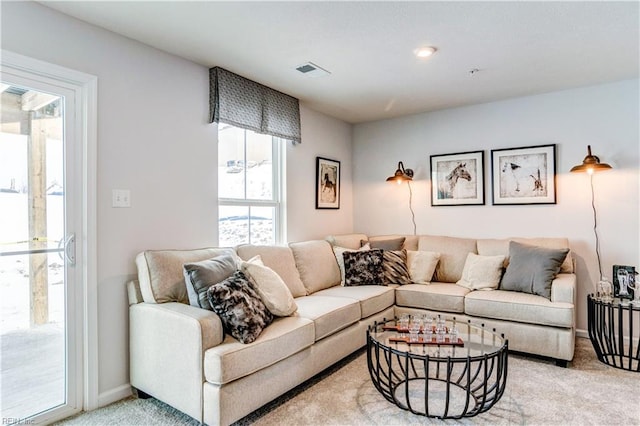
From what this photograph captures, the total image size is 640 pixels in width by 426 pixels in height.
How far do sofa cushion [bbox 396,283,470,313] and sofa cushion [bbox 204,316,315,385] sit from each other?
4.35ft

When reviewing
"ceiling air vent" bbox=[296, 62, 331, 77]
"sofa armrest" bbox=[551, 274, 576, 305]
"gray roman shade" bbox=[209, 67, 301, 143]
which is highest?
"ceiling air vent" bbox=[296, 62, 331, 77]

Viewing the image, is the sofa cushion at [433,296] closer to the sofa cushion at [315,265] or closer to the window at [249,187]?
the sofa cushion at [315,265]

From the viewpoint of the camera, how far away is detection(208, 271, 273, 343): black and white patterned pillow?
212 centimetres

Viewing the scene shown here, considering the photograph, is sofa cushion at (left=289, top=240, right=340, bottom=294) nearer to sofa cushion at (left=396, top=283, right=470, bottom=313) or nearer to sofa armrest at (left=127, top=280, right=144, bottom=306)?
sofa cushion at (left=396, top=283, right=470, bottom=313)

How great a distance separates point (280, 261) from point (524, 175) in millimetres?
2677

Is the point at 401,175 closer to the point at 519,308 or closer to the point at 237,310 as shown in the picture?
the point at 519,308

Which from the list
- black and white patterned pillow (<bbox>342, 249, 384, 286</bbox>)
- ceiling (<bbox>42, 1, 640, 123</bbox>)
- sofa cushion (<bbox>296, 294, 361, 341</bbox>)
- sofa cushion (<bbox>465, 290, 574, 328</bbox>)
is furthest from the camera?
black and white patterned pillow (<bbox>342, 249, 384, 286</bbox>)

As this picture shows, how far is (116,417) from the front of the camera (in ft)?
7.25

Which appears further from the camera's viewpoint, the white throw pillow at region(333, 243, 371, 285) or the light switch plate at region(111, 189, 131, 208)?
the white throw pillow at region(333, 243, 371, 285)

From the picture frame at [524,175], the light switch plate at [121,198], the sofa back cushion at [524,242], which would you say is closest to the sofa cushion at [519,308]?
the sofa back cushion at [524,242]

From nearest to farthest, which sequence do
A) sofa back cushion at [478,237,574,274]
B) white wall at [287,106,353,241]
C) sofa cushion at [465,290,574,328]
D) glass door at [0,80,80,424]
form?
glass door at [0,80,80,424] < sofa cushion at [465,290,574,328] < sofa back cushion at [478,237,574,274] < white wall at [287,106,353,241]

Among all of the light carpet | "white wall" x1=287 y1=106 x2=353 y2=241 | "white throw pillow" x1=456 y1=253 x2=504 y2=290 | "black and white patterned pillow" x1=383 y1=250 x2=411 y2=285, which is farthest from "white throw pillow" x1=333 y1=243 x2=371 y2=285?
the light carpet

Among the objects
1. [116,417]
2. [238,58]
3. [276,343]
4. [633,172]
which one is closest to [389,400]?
[276,343]

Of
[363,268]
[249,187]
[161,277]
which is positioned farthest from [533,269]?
[161,277]
